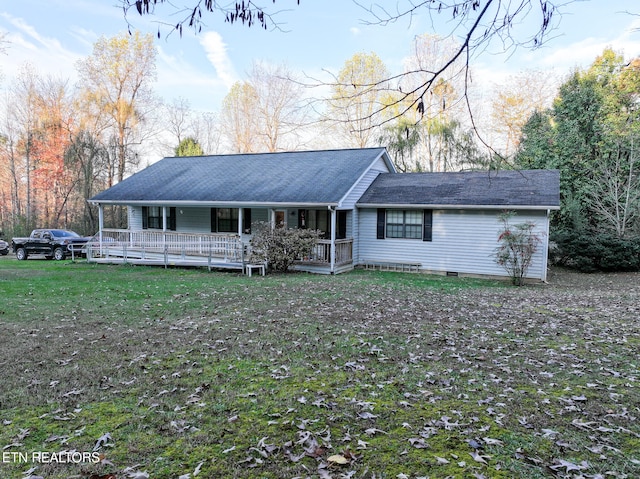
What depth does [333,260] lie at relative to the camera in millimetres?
15031

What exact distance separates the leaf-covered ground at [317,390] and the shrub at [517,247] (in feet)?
16.0

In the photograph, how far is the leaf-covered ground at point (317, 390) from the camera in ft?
9.91

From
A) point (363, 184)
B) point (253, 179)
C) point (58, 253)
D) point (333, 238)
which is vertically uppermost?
point (253, 179)

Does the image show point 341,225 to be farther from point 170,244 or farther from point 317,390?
point 317,390

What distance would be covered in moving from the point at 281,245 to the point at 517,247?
26.5 feet

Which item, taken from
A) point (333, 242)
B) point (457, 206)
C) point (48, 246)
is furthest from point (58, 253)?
point (457, 206)

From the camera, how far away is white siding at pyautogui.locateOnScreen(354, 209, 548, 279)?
14.3 meters

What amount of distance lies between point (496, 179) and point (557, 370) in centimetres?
1288

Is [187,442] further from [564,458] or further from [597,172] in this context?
[597,172]

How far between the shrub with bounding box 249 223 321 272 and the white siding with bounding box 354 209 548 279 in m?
3.16

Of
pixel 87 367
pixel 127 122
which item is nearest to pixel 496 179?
pixel 87 367

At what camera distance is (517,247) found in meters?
13.6

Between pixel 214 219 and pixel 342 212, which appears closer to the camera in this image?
pixel 342 212

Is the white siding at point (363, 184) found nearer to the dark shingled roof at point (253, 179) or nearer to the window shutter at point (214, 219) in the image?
the dark shingled roof at point (253, 179)
